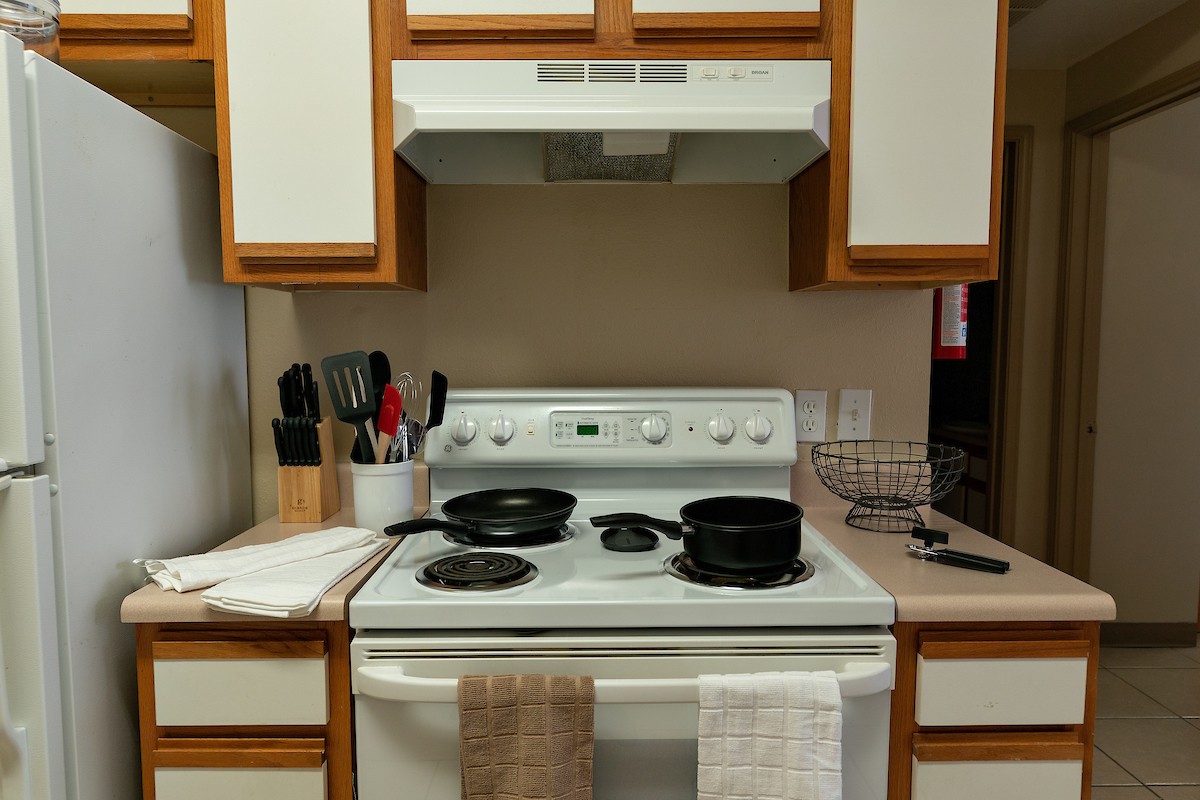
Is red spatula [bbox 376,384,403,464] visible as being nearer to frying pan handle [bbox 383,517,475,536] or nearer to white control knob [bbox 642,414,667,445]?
frying pan handle [bbox 383,517,475,536]

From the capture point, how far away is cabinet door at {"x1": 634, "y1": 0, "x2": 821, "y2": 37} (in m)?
1.39

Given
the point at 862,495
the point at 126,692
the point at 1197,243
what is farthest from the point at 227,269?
the point at 1197,243

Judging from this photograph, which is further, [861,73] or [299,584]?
[861,73]

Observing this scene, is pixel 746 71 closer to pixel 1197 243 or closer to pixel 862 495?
pixel 862 495

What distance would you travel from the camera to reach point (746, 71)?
1.39 meters

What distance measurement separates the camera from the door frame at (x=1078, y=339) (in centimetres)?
298

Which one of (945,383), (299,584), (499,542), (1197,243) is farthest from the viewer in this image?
(945,383)

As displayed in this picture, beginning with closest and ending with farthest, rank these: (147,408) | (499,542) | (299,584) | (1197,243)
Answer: (299,584) < (147,408) < (499,542) < (1197,243)

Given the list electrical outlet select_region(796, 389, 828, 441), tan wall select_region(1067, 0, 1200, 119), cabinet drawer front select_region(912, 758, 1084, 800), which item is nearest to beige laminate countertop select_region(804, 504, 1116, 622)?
cabinet drawer front select_region(912, 758, 1084, 800)

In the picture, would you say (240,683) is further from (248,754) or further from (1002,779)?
(1002,779)

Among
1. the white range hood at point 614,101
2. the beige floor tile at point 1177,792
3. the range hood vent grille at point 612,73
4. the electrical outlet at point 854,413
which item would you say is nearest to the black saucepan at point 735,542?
the electrical outlet at point 854,413

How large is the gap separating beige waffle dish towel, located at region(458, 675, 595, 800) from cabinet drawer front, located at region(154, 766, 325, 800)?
0.27 m

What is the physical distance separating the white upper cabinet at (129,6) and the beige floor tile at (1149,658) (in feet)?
11.5

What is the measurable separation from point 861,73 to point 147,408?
1.38 meters
